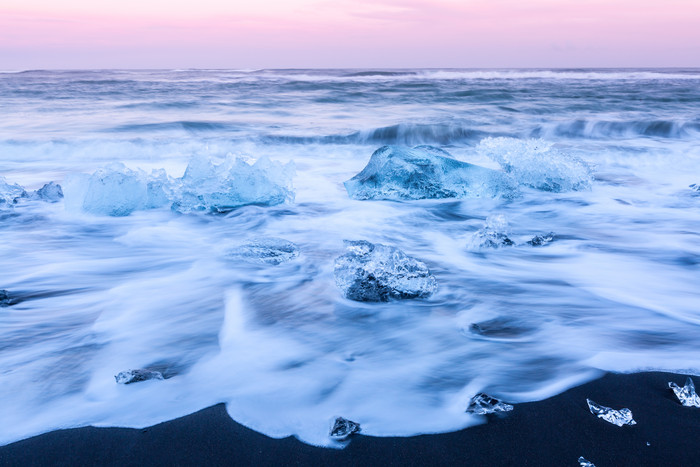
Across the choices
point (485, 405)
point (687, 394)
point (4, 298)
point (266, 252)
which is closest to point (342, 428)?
point (485, 405)

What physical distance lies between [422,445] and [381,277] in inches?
39.1

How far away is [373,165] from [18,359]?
3301 mm

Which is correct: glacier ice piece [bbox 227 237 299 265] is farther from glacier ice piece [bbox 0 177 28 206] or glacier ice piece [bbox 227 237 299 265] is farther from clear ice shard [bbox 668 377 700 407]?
glacier ice piece [bbox 0 177 28 206]

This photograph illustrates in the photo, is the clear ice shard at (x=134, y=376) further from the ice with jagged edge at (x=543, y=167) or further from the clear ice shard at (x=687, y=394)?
the ice with jagged edge at (x=543, y=167)

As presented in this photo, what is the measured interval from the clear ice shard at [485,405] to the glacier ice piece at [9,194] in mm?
4142

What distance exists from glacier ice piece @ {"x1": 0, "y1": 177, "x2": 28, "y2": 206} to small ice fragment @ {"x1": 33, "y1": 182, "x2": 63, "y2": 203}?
11 centimetres

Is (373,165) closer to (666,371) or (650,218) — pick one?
(650,218)

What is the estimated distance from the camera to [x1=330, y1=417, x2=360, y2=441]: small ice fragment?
145 cm

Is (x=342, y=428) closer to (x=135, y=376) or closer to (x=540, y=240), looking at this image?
(x=135, y=376)

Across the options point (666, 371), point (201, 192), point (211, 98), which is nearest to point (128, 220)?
point (201, 192)

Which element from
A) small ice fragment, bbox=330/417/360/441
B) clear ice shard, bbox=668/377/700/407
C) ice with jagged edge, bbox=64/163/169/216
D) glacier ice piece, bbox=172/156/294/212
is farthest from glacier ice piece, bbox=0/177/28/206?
clear ice shard, bbox=668/377/700/407

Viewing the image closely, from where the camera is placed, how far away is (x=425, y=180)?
14.9ft

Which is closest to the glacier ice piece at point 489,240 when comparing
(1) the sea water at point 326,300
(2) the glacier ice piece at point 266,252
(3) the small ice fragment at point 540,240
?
(1) the sea water at point 326,300

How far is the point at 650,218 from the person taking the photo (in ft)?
13.1
